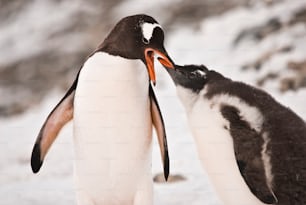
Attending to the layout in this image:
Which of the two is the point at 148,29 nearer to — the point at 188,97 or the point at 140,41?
the point at 140,41

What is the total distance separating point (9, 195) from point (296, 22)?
0.82 metres

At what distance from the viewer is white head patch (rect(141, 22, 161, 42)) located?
2.95 feet

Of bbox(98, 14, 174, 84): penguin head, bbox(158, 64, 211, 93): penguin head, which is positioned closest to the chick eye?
bbox(98, 14, 174, 84): penguin head

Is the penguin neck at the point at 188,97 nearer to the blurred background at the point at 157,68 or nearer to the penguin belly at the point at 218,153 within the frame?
the penguin belly at the point at 218,153

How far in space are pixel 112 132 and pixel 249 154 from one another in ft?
0.67

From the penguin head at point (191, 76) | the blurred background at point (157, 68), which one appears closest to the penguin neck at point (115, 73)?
the penguin head at point (191, 76)

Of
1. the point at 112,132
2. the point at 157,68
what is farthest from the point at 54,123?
the point at 157,68

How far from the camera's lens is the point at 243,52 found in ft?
5.01

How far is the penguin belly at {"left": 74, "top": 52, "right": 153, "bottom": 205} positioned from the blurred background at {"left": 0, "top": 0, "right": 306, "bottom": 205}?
1.00ft

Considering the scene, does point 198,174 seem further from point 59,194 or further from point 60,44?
point 60,44

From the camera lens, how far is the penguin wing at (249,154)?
2.91 ft

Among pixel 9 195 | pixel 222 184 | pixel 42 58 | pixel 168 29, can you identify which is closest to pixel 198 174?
pixel 222 184

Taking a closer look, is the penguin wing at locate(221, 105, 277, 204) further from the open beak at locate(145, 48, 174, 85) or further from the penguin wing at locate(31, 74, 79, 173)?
the penguin wing at locate(31, 74, 79, 173)

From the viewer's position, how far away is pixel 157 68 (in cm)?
147
